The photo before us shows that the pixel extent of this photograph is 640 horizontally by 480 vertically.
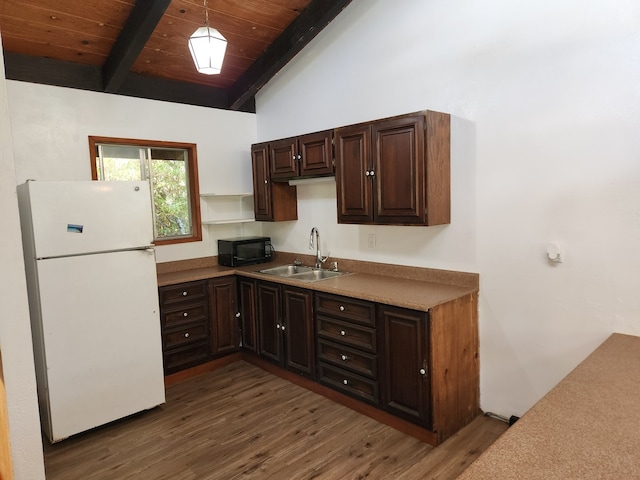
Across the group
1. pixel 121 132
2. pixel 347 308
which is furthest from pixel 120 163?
pixel 347 308

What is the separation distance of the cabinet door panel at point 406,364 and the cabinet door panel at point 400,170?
2.11 ft

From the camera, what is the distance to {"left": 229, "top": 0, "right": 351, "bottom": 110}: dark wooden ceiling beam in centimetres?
328

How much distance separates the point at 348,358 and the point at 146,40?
2.69 m

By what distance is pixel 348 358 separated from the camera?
9.63ft

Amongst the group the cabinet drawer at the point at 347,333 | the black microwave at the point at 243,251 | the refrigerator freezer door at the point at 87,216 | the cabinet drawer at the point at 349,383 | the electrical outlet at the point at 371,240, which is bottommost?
the cabinet drawer at the point at 349,383

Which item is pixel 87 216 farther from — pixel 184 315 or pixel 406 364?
pixel 406 364

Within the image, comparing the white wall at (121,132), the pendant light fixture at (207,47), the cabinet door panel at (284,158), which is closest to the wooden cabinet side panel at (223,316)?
the white wall at (121,132)

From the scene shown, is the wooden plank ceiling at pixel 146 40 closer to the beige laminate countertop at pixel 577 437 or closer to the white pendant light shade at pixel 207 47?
the white pendant light shade at pixel 207 47

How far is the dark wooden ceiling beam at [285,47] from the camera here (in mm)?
3275

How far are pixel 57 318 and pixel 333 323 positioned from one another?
178cm

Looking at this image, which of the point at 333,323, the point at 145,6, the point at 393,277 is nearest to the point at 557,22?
the point at 393,277

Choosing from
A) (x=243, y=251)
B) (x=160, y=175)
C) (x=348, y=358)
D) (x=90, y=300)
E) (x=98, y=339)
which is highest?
(x=160, y=175)

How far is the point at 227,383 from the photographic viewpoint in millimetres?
Result: 3463

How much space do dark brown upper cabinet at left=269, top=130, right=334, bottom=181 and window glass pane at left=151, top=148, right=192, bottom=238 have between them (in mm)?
937
